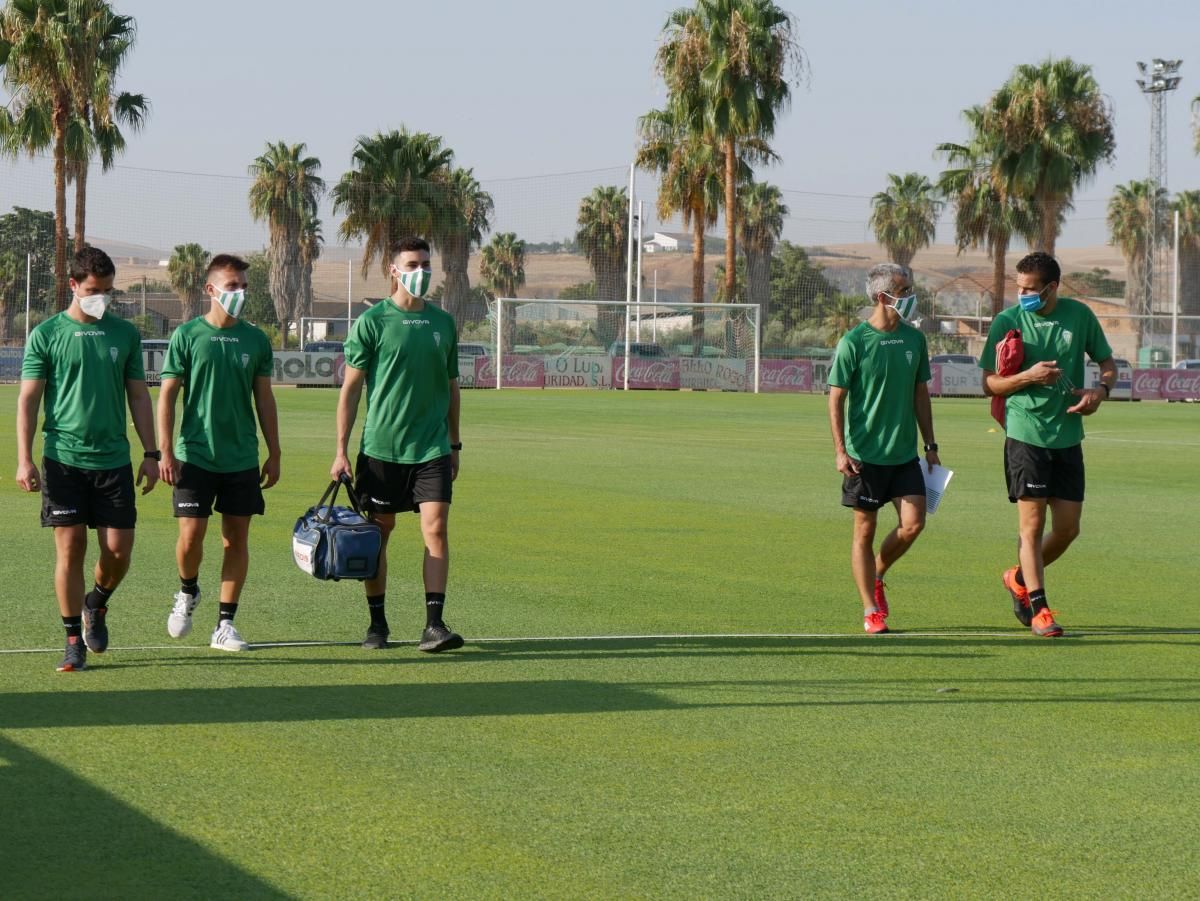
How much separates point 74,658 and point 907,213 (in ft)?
305

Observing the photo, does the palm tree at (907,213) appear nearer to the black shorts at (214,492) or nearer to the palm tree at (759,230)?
the palm tree at (759,230)

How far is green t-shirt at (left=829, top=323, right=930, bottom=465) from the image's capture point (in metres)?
9.33

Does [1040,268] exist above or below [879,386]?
above

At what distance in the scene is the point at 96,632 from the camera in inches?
319

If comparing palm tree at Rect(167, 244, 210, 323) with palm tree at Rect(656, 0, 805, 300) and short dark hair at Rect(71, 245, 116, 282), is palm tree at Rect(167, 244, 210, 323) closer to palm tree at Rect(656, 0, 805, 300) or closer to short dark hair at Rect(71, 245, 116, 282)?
palm tree at Rect(656, 0, 805, 300)

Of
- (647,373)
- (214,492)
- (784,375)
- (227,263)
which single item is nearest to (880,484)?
(214,492)

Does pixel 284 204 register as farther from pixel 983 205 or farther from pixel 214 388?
pixel 214 388

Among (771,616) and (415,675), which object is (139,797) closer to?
(415,675)

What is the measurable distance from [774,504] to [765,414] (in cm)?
2131

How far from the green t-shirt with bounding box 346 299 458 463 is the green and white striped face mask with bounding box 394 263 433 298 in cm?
11

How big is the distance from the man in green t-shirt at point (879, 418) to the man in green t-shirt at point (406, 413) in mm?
2114

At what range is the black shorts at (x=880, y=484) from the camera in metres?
9.32

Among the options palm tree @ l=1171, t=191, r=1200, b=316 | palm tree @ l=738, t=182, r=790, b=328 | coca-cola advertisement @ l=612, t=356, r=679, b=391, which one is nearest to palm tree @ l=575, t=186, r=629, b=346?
palm tree @ l=738, t=182, r=790, b=328

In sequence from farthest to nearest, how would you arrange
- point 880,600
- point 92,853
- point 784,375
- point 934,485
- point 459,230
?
point 459,230 → point 784,375 → point 934,485 → point 880,600 → point 92,853
